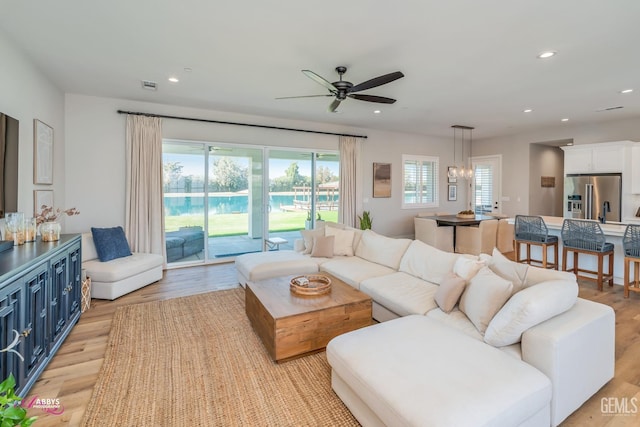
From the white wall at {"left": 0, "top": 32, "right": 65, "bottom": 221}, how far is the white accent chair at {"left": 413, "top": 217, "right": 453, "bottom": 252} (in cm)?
661

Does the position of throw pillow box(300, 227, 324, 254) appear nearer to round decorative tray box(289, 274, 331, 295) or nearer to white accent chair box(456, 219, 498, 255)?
round decorative tray box(289, 274, 331, 295)

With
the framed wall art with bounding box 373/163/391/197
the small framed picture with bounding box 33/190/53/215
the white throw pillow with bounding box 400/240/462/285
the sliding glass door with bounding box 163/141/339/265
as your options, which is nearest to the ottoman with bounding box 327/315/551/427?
the white throw pillow with bounding box 400/240/462/285

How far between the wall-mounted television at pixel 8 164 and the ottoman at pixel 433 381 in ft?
10.5

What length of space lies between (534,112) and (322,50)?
4.75 metres

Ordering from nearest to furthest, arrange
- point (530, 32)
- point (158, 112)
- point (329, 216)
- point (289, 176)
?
point (530, 32) < point (158, 112) < point (289, 176) < point (329, 216)

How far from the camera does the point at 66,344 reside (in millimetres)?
2893

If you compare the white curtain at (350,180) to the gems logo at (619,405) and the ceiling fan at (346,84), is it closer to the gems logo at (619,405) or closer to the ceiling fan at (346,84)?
the ceiling fan at (346,84)

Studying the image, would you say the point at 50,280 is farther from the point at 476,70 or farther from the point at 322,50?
the point at 476,70

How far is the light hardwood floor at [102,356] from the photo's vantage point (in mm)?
1994

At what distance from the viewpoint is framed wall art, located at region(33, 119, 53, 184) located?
3.66 m

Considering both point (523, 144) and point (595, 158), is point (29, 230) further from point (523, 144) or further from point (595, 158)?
point (523, 144)

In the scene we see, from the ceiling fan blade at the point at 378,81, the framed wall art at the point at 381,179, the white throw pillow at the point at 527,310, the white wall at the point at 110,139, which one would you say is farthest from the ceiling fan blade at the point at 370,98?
the framed wall art at the point at 381,179

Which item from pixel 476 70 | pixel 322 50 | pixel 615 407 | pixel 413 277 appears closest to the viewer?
pixel 615 407

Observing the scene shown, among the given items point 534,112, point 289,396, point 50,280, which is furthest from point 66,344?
point 534,112
